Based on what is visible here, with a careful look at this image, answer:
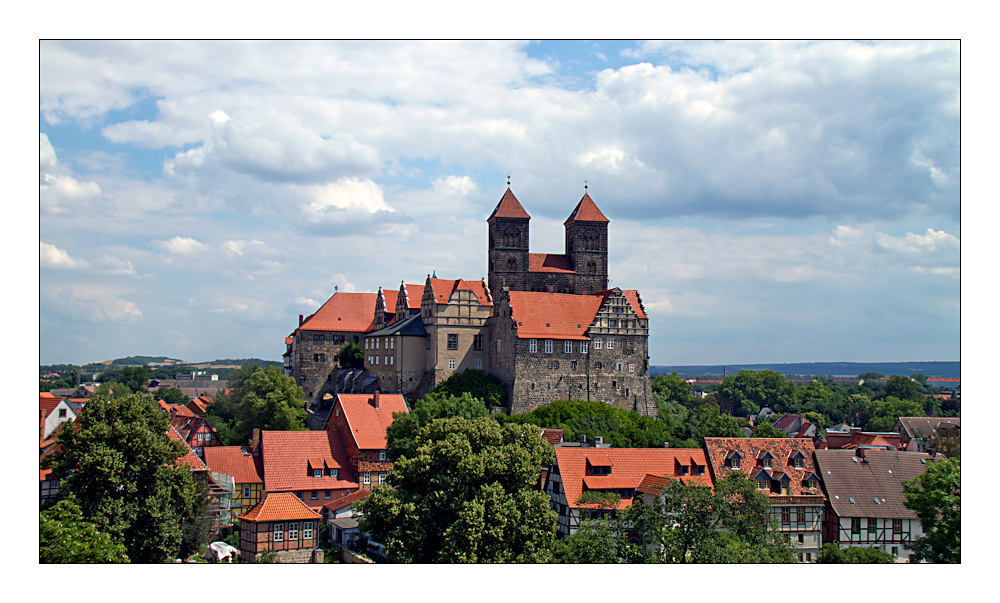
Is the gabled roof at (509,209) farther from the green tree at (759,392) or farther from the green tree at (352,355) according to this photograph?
the green tree at (759,392)

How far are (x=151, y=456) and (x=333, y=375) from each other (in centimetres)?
4424

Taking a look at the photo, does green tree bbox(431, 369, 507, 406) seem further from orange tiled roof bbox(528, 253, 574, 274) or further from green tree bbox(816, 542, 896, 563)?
green tree bbox(816, 542, 896, 563)

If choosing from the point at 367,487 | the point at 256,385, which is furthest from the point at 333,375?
the point at 367,487

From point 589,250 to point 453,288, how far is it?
15790 millimetres

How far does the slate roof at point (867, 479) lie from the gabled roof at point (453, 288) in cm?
3147

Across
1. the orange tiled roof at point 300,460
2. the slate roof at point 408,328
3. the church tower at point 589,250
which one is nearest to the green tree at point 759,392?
the church tower at point 589,250

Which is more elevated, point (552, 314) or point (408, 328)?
point (552, 314)

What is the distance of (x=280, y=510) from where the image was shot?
40.6 m

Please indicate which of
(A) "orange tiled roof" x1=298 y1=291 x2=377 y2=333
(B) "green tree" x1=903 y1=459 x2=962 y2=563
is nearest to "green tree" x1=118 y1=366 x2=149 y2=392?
(A) "orange tiled roof" x1=298 y1=291 x2=377 y2=333

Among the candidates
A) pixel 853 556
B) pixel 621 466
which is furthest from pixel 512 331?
pixel 853 556

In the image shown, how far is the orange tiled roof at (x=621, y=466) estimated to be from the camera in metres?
40.7

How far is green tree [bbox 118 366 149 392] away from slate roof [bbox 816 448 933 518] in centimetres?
9888

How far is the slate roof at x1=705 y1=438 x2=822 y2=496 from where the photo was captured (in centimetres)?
4300

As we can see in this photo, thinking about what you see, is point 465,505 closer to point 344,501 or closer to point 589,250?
point 344,501
